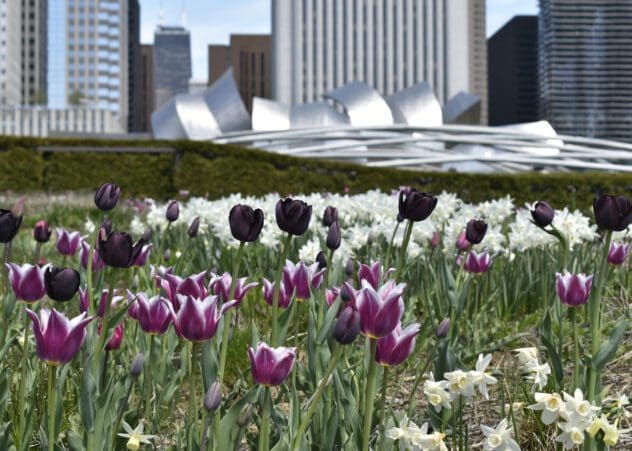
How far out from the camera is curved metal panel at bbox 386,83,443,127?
118 feet

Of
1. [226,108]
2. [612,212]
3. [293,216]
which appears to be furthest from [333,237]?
[226,108]

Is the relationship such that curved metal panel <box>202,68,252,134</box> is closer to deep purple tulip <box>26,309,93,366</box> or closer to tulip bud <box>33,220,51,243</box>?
tulip bud <box>33,220,51,243</box>

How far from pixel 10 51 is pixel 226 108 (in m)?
108

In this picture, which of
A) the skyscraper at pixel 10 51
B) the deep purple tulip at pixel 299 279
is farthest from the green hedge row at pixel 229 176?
the skyscraper at pixel 10 51

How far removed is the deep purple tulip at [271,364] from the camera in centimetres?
146

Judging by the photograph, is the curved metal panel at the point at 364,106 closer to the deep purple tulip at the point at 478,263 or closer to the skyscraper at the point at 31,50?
the deep purple tulip at the point at 478,263

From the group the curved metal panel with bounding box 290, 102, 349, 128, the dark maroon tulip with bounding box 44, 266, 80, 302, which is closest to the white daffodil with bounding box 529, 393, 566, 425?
the dark maroon tulip with bounding box 44, 266, 80, 302

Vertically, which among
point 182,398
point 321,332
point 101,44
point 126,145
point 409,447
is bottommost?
point 182,398

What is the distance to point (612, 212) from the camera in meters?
1.93

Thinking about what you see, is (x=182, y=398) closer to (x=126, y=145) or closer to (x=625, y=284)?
(x=625, y=284)

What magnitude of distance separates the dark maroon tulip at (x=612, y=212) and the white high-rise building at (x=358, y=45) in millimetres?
74023

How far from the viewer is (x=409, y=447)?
64.8 inches

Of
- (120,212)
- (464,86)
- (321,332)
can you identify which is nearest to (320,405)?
(321,332)

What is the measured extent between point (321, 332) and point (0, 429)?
818 mm
